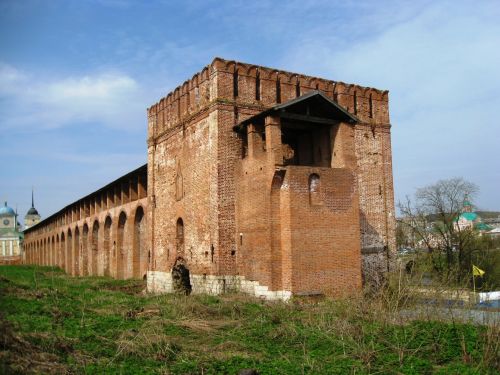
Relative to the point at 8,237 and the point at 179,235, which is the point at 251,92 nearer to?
→ the point at 179,235

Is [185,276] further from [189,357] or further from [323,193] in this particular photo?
[189,357]

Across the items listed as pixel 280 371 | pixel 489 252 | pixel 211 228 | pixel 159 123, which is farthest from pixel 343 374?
pixel 489 252

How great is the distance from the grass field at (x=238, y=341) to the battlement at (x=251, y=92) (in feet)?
24.4

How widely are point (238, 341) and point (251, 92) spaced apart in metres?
9.32

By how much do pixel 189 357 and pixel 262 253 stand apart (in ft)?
21.2

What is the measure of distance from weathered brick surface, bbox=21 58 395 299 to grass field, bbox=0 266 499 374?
8.82ft

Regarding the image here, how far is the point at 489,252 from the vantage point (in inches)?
971

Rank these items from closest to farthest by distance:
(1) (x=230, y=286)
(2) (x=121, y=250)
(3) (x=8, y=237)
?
(1) (x=230, y=286) < (2) (x=121, y=250) < (3) (x=8, y=237)

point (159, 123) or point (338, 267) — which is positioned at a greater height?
point (159, 123)

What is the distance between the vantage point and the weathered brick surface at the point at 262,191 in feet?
44.1

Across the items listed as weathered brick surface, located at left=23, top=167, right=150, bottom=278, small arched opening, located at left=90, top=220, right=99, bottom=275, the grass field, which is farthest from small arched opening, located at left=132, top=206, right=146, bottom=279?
the grass field

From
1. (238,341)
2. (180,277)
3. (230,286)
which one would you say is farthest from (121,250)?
(238,341)

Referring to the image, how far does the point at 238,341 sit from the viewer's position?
341 inches

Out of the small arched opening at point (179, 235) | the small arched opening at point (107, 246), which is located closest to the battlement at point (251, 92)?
the small arched opening at point (179, 235)
